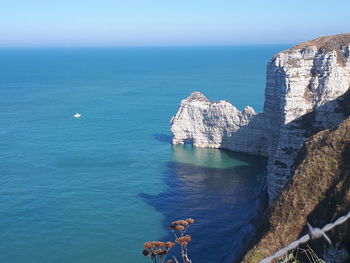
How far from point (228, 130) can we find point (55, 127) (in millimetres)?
34158

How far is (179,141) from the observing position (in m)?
69.0

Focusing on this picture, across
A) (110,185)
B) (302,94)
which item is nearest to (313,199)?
(302,94)

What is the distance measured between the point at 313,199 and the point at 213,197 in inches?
911

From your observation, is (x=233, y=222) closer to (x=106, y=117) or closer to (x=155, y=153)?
(x=155, y=153)

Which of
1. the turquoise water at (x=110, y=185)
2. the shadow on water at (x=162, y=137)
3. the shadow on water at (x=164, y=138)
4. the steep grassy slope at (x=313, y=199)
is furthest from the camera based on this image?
the shadow on water at (x=162, y=137)

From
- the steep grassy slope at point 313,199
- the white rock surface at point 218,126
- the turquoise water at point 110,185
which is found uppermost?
the steep grassy slope at point 313,199

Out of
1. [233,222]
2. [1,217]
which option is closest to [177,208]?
[233,222]

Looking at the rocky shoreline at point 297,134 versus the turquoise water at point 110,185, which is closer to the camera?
the rocky shoreline at point 297,134

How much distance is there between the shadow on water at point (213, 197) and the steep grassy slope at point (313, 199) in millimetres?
10690

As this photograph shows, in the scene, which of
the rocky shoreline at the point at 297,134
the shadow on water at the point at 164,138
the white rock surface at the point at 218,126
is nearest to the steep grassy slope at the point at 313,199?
the rocky shoreline at the point at 297,134

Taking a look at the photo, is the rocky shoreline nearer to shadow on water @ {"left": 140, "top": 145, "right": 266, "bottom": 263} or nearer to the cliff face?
the cliff face

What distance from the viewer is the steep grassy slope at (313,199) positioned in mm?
22891

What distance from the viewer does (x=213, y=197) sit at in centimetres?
4716

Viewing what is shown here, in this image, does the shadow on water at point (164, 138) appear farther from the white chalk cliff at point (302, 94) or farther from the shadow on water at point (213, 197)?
the white chalk cliff at point (302, 94)
